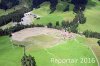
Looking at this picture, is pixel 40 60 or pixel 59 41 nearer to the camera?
pixel 40 60

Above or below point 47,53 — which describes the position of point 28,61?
above

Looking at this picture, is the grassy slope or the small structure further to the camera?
the grassy slope

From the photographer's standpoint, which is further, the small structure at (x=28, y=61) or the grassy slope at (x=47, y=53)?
the grassy slope at (x=47, y=53)

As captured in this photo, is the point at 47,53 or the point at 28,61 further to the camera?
the point at 47,53

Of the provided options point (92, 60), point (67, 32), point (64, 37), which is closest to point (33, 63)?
point (92, 60)

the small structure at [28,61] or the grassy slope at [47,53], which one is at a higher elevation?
the small structure at [28,61]

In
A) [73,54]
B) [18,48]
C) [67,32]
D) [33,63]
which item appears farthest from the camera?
[67,32]

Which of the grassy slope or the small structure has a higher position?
the small structure

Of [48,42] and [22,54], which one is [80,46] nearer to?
[48,42]
